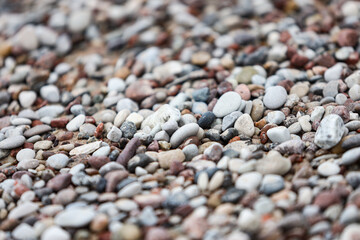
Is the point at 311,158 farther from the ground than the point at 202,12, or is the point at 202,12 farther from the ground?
the point at 202,12

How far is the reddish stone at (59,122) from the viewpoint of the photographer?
1.70 m

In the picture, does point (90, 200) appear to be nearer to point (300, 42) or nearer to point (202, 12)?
point (300, 42)

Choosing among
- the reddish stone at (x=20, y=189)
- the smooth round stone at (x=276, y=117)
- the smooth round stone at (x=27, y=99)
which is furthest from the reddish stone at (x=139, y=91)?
the reddish stone at (x=20, y=189)

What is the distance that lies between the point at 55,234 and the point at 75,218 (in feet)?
0.23

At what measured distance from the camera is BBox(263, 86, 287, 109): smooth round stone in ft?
5.22

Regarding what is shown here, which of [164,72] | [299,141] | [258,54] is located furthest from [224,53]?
[299,141]

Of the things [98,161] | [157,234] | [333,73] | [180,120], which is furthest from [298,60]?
[157,234]

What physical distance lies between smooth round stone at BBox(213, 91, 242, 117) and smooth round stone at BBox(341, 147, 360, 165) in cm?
49

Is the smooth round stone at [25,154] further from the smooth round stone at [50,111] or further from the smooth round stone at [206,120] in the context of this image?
the smooth round stone at [206,120]

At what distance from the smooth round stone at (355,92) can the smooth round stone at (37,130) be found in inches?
50.6

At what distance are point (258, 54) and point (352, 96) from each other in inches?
20.6

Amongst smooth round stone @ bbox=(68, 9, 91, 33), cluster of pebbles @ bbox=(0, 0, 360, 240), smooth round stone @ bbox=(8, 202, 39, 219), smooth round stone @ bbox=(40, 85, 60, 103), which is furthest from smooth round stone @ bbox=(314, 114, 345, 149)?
smooth round stone @ bbox=(68, 9, 91, 33)

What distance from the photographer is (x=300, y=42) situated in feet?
6.42

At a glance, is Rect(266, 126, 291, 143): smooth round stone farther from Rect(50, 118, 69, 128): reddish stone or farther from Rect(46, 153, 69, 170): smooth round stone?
Rect(50, 118, 69, 128): reddish stone
